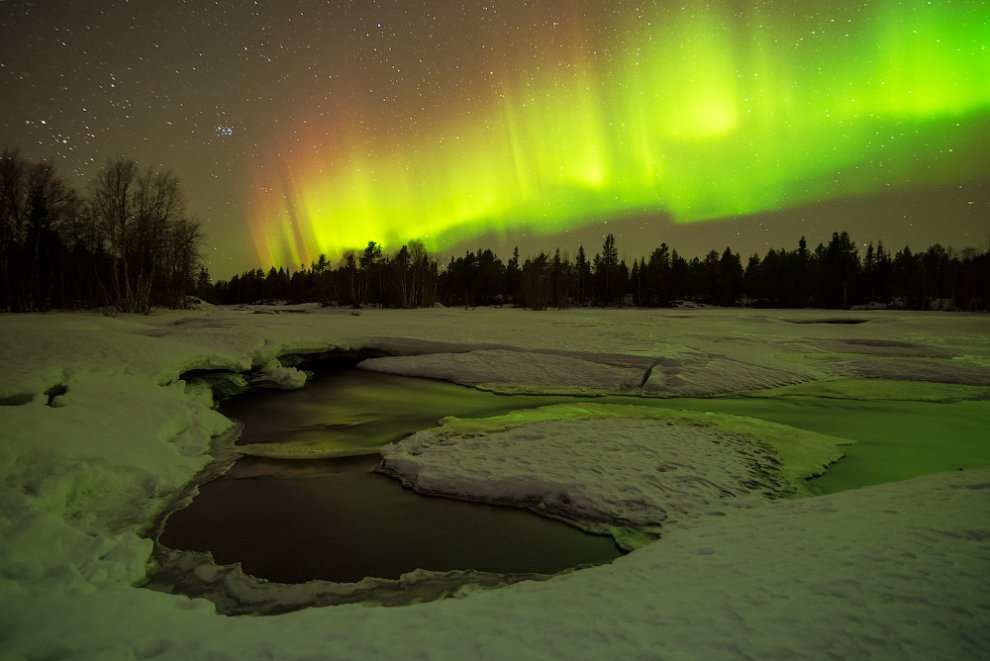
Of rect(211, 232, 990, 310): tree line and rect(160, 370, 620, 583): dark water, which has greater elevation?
rect(211, 232, 990, 310): tree line

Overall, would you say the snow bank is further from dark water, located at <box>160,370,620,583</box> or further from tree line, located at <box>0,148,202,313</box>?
tree line, located at <box>0,148,202,313</box>

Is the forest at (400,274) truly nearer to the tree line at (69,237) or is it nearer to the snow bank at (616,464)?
the tree line at (69,237)

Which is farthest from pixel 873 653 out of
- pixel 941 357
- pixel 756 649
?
pixel 941 357

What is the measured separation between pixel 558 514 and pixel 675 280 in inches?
3445

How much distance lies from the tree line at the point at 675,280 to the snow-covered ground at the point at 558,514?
62309mm

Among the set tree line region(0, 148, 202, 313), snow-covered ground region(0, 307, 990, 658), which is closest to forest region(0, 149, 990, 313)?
tree line region(0, 148, 202, 313)

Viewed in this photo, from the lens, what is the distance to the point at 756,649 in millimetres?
3092

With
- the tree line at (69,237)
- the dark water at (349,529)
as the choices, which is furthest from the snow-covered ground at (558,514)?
the tree line at (69,237)

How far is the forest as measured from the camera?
129 ft

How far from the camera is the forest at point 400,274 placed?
39250 millimetres

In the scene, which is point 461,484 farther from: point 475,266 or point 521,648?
point 475,266

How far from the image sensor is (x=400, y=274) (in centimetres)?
7631

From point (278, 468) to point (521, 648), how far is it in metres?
7.37

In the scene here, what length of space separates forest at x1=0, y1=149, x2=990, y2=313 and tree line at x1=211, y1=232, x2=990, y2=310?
23 centimetres
